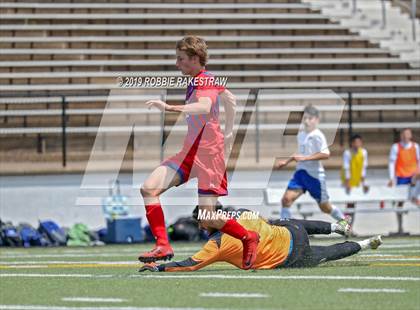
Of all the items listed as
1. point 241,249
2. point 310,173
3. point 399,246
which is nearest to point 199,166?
point 241,249

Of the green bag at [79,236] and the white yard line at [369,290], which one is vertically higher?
the white yard line at [369,290]

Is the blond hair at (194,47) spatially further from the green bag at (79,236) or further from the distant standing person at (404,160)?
the distant standing person at (404,160)

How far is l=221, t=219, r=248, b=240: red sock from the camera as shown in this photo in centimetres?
846

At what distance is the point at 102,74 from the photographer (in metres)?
21.1

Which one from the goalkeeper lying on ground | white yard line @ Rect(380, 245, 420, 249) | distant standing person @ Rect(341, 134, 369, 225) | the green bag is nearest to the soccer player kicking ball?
the goalkeeper lying on ground

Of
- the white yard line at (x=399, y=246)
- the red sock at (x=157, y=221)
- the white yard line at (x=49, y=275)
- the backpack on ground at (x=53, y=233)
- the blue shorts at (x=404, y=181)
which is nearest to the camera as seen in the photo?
the red sock at (x=157, y=221)

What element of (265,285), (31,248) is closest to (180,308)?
(265,285)

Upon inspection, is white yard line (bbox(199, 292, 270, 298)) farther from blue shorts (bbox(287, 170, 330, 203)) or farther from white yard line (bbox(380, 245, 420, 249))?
blue shorts (bbox(287, 170, 330, 203))

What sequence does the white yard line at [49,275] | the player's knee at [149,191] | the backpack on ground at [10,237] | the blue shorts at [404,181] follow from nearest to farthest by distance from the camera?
1. the player's knee at [149,191]
2. the white yard line at [49,275]
3. the backpack on ground at [10,237]
4. the blue shorts at [404,181]

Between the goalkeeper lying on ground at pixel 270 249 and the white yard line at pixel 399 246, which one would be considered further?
the white yard line at pixel 399 246

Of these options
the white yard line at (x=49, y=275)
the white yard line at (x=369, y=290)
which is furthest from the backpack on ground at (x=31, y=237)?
the white yard line at (x=369, y=290)

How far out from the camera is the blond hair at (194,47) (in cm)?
862

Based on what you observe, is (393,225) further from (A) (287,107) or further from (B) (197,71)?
(B) (197,71)

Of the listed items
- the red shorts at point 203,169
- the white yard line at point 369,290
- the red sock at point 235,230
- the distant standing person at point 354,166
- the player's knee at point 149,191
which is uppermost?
the red shorts at point 203,169
